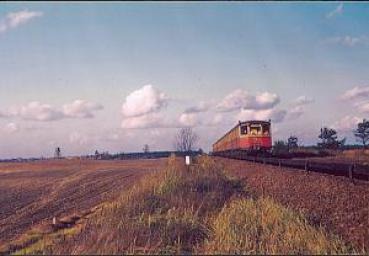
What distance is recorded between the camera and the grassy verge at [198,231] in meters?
8.32

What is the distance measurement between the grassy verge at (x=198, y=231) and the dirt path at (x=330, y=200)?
0.51 meters

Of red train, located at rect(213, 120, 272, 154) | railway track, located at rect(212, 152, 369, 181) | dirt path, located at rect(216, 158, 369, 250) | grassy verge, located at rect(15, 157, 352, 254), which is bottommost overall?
grassy verge, located at rect(15, 157, 352, 254)

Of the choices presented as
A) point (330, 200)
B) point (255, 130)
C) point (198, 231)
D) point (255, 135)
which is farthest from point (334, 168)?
point (255, 130)

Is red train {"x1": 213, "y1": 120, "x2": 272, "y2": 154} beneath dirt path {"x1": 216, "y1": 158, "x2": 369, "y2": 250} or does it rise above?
above

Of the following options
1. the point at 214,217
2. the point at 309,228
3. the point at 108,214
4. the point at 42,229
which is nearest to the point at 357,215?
the point at 309,228

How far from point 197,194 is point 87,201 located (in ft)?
25.2

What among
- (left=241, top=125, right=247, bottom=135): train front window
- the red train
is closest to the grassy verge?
the red train

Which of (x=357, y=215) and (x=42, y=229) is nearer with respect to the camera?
(x=357, y=215)

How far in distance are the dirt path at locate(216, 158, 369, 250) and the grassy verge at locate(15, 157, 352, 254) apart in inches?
20.1

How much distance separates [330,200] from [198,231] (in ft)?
10.7

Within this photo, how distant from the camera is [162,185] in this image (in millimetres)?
16891

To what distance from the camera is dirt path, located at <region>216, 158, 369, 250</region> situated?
901cm

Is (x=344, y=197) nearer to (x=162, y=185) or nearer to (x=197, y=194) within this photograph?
(x=197, y=194)

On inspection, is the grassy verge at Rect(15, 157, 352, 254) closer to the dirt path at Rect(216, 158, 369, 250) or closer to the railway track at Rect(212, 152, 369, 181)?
the dirt path at Rect(216, 158, 369, 250)
